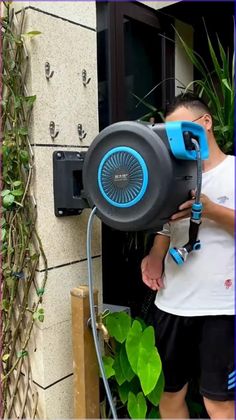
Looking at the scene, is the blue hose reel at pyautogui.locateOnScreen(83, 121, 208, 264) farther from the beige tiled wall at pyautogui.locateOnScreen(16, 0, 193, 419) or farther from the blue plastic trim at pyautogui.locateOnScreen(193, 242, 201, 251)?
the beige tiled wall at pyautogui.locateOnScreen(16, 0, 193, 419)

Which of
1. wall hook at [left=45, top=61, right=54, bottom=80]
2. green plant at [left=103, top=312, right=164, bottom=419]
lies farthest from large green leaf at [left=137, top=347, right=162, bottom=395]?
wall hook at [left=45, top=61, right=54, bottom=80]

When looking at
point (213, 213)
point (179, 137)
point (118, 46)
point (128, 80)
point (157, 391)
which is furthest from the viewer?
point (128, 80)

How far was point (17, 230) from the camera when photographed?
4.30 ft

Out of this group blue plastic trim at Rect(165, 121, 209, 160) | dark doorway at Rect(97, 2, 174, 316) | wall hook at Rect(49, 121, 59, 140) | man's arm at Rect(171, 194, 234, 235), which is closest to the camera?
blue plastic trim at Rect(165, 121, 209, 160)

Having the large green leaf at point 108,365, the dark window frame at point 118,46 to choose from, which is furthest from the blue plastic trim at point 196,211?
the dark window frame at point 118,46

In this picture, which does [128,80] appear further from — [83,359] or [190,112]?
[83,359]

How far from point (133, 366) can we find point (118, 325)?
0.17 m

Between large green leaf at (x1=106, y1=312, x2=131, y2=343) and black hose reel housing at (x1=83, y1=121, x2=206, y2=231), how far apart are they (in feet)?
1.61

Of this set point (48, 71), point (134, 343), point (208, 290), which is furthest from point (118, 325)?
point (48, 71)

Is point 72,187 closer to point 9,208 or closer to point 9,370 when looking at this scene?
point 9,208

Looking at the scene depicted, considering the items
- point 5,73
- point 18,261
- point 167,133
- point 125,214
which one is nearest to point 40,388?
point 18,261

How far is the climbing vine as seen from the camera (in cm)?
124

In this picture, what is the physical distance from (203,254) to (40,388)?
746mm

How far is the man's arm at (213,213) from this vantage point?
42.5 inches
